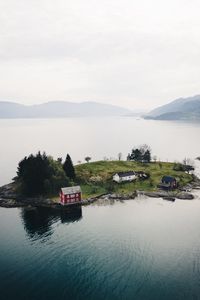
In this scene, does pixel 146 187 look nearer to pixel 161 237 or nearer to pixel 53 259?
pixel 161 237

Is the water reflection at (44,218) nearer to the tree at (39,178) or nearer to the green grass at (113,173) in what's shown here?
the tree at (39,178)

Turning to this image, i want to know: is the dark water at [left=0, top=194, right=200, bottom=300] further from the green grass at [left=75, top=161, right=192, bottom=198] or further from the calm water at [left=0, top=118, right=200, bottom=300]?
the green grass at [left=75, top=161, right=192, bottom=198]

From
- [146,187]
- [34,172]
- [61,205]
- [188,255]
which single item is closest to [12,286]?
[188,255]

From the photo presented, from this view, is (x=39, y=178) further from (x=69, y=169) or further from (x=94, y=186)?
(x=94, y=186)

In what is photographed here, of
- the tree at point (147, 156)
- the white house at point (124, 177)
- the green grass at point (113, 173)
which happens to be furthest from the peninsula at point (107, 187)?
the tree at point (147, 156)

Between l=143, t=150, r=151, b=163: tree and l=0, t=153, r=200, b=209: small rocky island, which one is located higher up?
l=143, t=150, r=151, b=163: tree

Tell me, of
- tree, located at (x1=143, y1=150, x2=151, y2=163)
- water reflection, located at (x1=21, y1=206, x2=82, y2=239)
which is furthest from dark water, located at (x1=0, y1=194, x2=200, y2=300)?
tree, located at (x1=143, y1=150, x2=151, y2=163)

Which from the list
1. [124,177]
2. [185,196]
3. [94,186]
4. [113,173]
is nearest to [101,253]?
[185,196]
